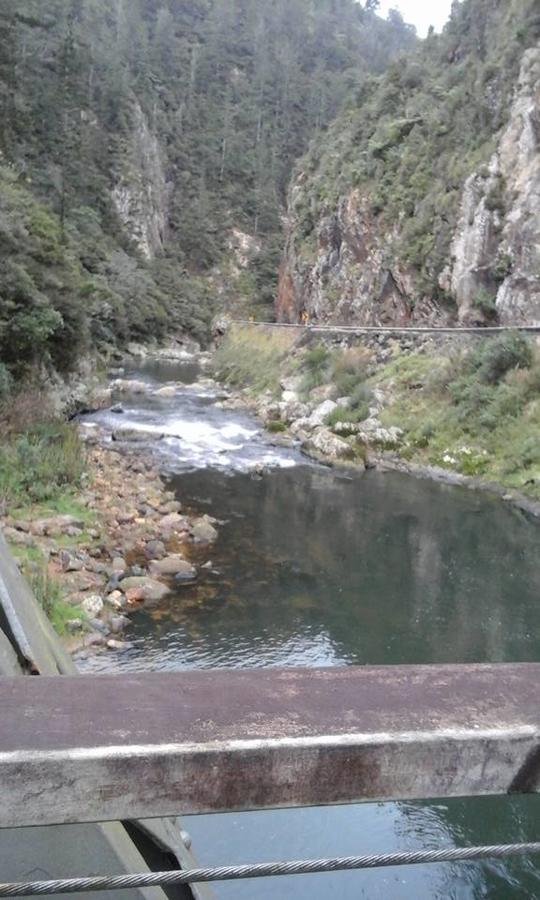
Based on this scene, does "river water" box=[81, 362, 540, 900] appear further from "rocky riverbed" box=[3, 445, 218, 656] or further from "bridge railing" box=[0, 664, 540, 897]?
"bridge railing" box=[0, 664, 540, 897]

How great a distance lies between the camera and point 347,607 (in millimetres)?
9438

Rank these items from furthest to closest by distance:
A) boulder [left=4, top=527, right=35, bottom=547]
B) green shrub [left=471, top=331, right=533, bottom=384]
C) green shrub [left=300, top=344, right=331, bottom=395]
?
1. green shrub [left=300, top=344, right=331, bottom=395]
2. green shrub [left=471, top=331, right=533, bottom=384]
3. boulder [left=4, top=527, right=35, bottom=547]

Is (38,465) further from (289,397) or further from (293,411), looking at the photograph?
(289,397)

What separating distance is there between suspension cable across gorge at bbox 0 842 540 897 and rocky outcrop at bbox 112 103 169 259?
2543 inches

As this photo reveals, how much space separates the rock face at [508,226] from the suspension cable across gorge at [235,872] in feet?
67.7

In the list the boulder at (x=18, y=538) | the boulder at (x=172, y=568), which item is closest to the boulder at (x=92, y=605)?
the boulder at (x=172, y=568)

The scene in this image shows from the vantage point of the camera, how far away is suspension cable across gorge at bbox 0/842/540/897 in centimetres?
134

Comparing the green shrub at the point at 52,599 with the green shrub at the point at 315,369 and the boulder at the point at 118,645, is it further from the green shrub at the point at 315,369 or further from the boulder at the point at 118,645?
the green shrub at the point at 315,369

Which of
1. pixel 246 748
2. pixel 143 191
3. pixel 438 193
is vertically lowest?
pixel 246 748

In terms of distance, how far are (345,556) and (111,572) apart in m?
4.02

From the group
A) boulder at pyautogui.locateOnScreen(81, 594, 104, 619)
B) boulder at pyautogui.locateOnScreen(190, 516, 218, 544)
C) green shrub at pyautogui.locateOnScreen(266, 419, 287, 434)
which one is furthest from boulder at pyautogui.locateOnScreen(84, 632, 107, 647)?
green shrub at pyautogui.locateOnScreen(266, 419, 287, 434)

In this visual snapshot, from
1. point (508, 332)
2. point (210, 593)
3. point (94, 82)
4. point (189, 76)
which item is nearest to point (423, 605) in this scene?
point (210, 593)

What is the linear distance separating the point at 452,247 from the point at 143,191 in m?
46.8

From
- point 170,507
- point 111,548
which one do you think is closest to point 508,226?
point 170,507
